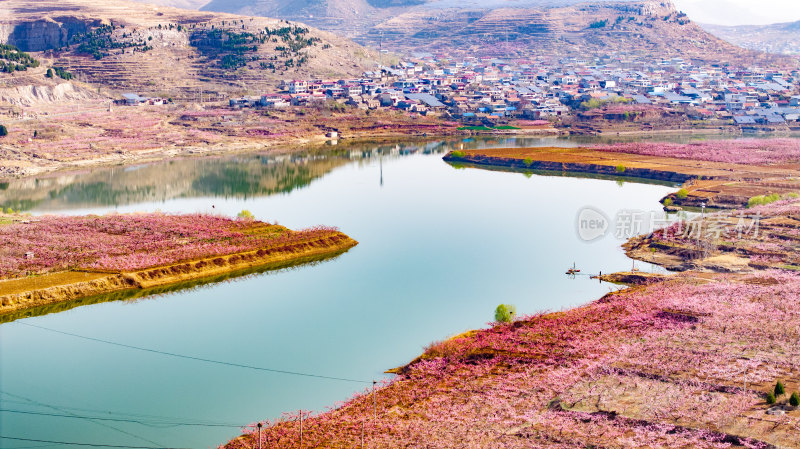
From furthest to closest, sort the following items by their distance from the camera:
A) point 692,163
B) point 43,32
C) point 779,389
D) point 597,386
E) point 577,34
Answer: point 577,34 → point 43,32 → point 692,163 → point 597,386 → point 779,389

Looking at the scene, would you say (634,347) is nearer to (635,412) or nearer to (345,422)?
(635,412)

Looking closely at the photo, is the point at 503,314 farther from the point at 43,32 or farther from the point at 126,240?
the point at 43,32

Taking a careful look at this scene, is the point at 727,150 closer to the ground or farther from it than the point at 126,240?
farther from it

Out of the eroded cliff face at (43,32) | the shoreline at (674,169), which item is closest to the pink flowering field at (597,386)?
the shoreline at (674,169)

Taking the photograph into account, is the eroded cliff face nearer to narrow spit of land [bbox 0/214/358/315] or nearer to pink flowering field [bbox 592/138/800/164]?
pink flowering field [bbox 592/138/800/164]

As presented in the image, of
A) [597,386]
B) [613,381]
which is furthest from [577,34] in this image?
[597,386]

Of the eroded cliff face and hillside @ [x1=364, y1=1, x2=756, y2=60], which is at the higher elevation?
hillside @ [x1=364, y1=1, x2=756, y2=60]

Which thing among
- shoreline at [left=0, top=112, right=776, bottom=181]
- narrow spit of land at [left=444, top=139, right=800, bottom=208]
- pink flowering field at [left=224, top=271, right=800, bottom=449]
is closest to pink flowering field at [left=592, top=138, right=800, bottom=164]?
narrow spit of land at [left=444, top=139, right=800, bottom=208]
